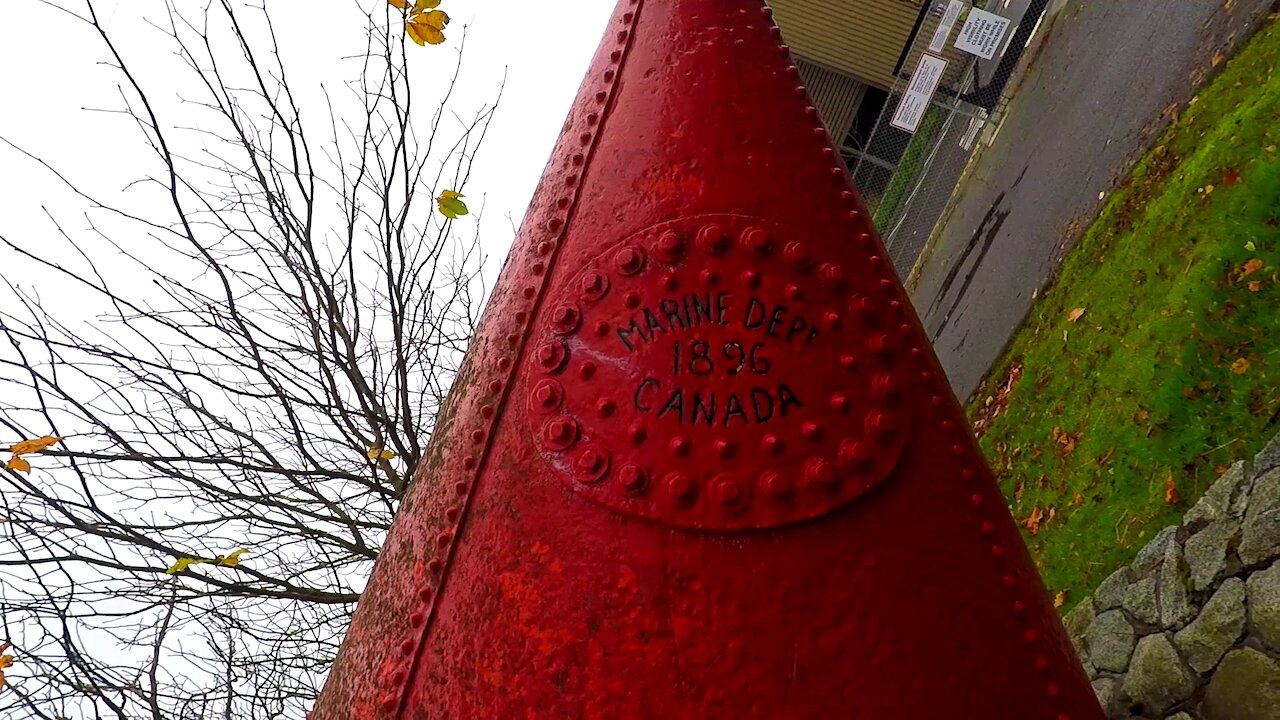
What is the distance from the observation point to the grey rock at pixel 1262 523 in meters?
2.84

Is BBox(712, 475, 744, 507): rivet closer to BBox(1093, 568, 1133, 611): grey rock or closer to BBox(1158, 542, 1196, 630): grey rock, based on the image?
BBox(1158, 542, 1196, 630): grey rock

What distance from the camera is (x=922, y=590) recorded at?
1.67 meters

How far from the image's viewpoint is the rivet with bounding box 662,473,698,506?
1.66 m

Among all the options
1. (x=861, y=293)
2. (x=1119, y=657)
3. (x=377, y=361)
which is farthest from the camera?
(x=377, y=361)

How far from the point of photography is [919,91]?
36.5ft

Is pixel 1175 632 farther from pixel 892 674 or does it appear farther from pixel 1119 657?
pixel 892 674

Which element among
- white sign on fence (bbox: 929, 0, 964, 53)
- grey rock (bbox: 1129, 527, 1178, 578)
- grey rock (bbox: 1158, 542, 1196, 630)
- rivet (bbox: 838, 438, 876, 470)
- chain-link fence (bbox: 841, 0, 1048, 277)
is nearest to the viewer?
rivet (bbox: 838, 438, 876, 470)

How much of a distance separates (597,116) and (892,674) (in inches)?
55.9

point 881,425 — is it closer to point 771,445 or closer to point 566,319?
point 771,445

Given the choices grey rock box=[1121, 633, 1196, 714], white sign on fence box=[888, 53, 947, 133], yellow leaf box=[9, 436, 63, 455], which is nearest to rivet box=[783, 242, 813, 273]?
grey rock box=[1121, 633, 1196, 714]

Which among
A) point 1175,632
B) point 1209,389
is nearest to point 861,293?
point 1175,632

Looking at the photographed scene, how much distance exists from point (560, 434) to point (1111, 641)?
2783 mm

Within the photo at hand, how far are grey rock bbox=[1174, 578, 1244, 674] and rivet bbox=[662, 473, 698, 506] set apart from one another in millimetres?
2218

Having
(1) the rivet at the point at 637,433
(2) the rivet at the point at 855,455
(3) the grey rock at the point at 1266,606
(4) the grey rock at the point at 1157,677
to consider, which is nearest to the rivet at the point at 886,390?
(2) the rivet at the point at 855,455
